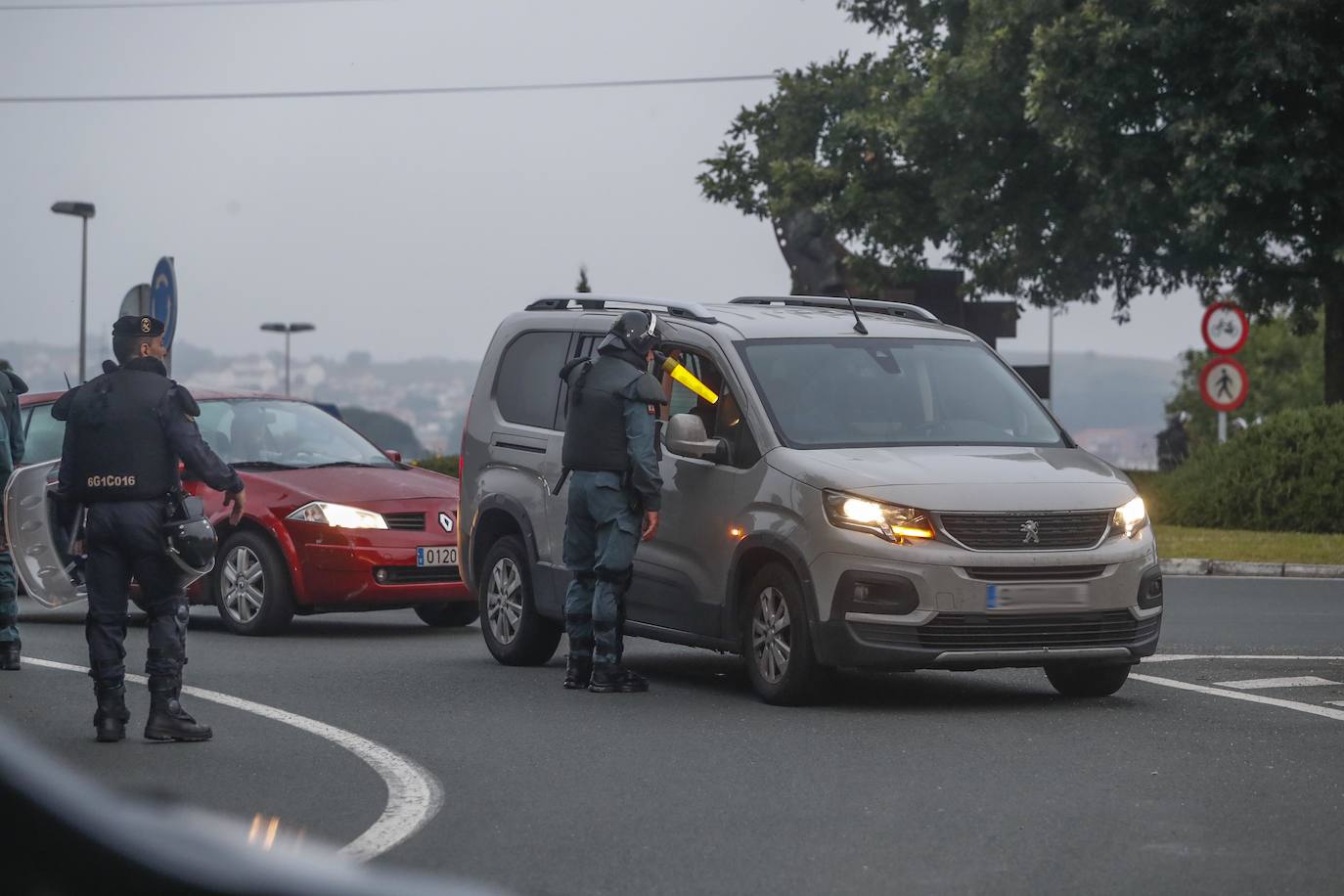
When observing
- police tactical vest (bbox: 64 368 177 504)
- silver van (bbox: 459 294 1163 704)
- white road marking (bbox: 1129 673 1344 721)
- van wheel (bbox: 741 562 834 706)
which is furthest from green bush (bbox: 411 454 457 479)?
police tactical vest (bbox: 64 368 177 504)

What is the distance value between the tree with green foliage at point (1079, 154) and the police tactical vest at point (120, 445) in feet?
68.8

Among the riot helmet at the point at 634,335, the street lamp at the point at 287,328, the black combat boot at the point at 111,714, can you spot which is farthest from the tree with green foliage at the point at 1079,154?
the street lamp at the point at 287,328

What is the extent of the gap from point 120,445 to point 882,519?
10.7 feet

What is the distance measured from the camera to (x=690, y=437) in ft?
33.1

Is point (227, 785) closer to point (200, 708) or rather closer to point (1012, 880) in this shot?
point (200, 708)

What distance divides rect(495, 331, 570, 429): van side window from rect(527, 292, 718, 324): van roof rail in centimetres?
20

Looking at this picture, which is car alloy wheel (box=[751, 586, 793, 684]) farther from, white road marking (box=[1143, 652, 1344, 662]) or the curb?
the curb

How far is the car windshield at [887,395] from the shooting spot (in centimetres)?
1020

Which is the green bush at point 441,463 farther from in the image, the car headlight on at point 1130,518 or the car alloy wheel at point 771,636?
the car headlight on at point 1130,518

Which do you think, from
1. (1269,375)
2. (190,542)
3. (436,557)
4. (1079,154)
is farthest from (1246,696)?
(1269,375)

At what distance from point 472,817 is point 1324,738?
3771 millimetres

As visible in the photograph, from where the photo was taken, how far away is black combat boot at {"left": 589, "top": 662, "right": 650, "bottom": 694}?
1034 cm

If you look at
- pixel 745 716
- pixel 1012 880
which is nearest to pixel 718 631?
pixel 745 716

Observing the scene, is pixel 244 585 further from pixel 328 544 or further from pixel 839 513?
pixel 839 513
